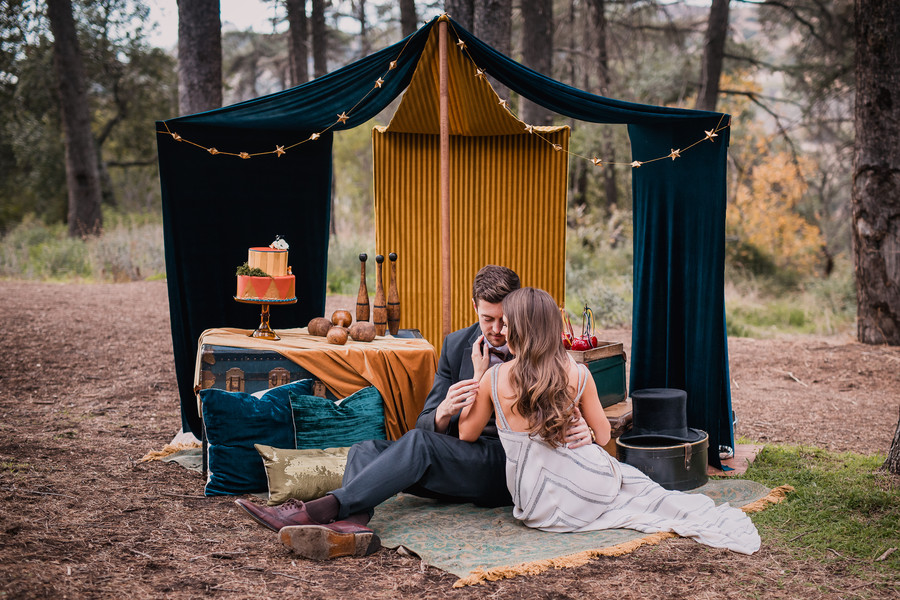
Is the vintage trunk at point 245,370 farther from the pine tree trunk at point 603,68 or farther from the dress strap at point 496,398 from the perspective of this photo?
the pine tree trunk at point 603,68

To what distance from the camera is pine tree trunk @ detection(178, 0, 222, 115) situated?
7.52 m

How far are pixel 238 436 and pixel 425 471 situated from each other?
1.05 meters

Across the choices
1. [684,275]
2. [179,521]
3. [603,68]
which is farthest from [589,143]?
[179,521]

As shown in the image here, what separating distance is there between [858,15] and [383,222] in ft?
18.7

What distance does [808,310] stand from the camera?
1004cm

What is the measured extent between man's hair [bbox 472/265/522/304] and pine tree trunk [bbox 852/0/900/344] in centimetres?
580

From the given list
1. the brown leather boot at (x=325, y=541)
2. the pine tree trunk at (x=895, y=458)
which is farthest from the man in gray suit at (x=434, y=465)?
the pine tree trunk at (x=895, y=458)

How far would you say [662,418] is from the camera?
3.87m

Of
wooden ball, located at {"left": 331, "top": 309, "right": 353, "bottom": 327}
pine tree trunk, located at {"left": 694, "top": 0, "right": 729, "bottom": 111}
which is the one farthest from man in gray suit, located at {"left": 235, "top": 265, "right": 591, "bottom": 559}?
pine tree trunk, located at {"left": 694, "top": 0, "right": 729, "bottom": 111}

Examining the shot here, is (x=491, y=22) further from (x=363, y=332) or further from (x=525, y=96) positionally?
(x=363, y=332)

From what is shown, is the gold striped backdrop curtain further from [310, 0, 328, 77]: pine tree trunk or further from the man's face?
[310, 0, 328, 77]: pine tree trunk

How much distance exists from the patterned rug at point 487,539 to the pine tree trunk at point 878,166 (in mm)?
5002

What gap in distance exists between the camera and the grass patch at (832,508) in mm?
3039

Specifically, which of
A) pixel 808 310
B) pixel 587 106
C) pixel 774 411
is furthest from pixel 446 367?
pixel 808 310
